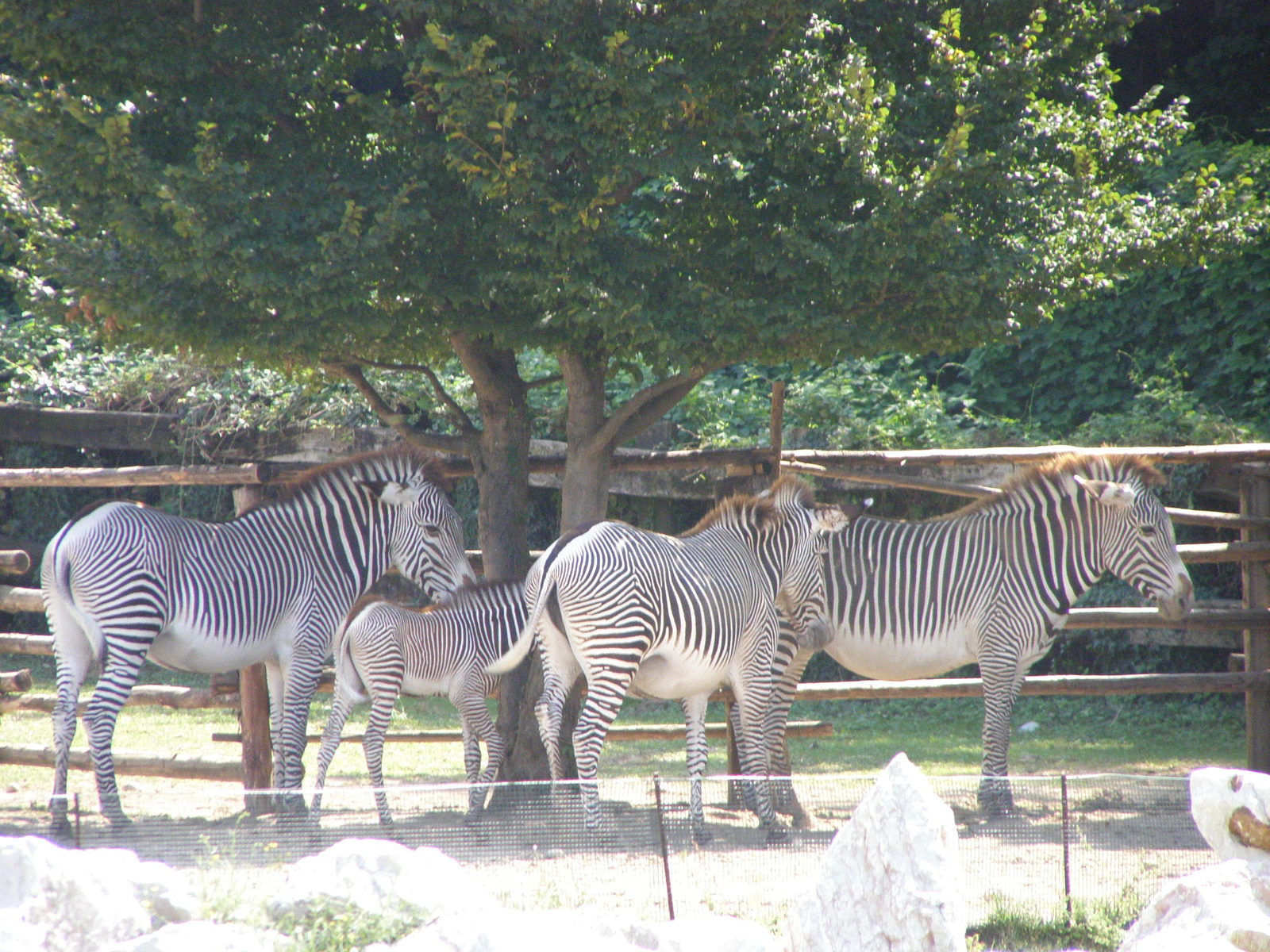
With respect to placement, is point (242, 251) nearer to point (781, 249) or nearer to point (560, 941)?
point (781, 249)

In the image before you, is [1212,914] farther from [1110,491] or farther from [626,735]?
[626,735]

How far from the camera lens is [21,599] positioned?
307 inches

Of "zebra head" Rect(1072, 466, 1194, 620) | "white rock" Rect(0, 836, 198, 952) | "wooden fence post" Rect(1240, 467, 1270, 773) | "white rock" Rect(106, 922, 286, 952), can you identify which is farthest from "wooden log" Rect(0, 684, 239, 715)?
"wooden fence post" Rect(1240, 467, 1270, 773)

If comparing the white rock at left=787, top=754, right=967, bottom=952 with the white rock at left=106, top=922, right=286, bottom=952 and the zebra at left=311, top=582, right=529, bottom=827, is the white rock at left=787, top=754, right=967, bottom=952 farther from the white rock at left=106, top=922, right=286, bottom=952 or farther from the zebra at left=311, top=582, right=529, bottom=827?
the zebra at left=311, top=582, right=529, bottom=827

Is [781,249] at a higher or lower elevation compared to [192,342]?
higher

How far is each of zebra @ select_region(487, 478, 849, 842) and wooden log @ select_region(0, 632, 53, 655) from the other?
3319 mm

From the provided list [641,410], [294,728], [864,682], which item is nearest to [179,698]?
[294,728]

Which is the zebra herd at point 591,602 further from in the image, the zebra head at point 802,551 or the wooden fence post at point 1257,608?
the wooden fence post at point 1257,608

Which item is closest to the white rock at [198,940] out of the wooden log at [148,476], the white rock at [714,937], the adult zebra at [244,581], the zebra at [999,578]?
the white rock at [714,937]

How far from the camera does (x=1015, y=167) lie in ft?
21.0

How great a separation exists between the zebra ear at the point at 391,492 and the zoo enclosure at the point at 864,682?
21.4 inches

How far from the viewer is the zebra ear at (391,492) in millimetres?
7066

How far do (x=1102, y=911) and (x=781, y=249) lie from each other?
11.8 ft

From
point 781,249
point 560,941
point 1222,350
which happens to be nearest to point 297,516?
point 781,249
